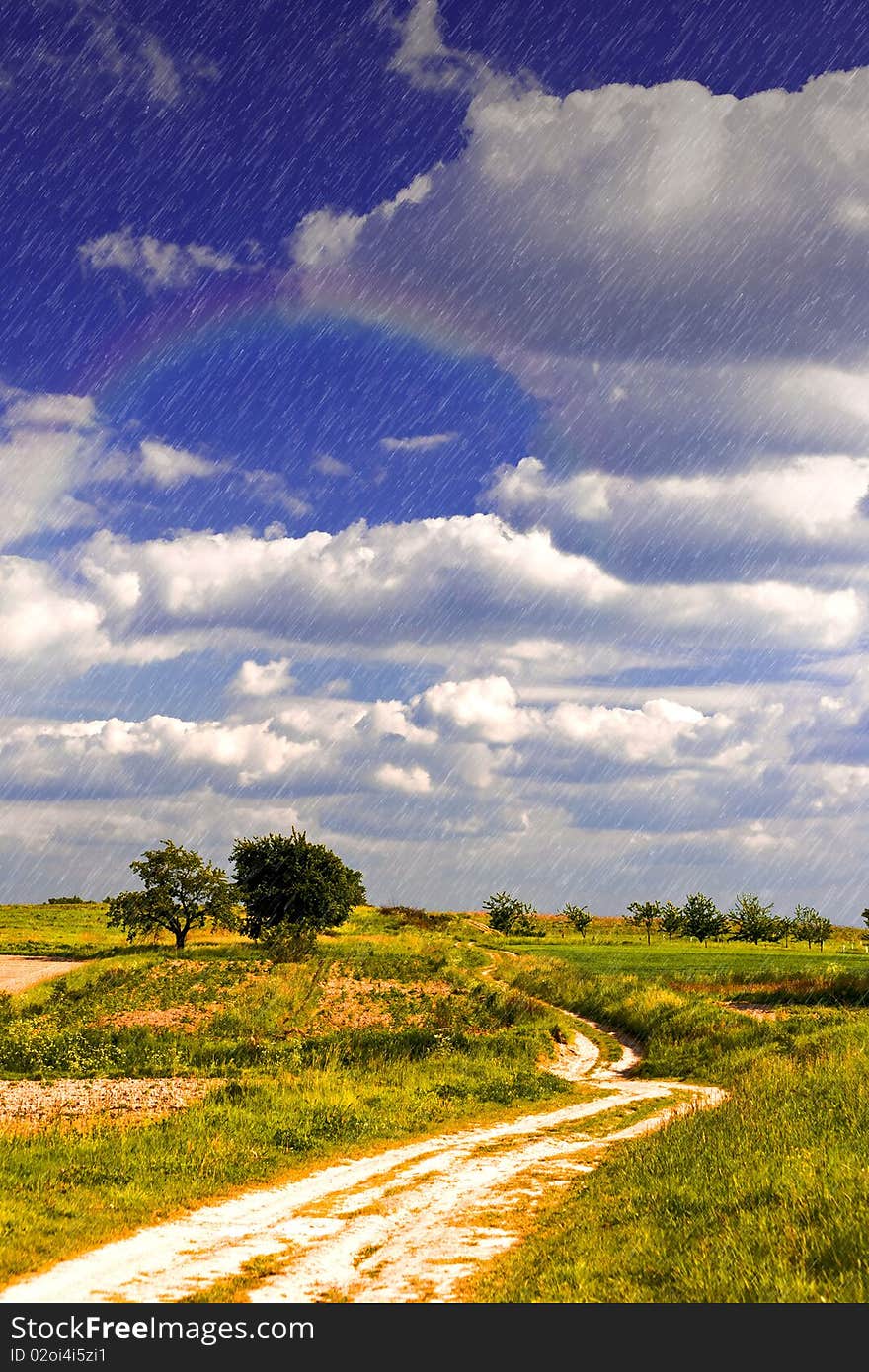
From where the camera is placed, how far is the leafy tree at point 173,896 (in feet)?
255

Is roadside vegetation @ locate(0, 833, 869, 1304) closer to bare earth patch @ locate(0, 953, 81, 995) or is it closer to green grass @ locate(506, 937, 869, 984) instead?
green grass @ locate(506, 937, 869, 984)

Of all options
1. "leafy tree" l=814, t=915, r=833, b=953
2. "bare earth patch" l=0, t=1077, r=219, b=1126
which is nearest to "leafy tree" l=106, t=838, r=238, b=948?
"bare earth patch" l=0, t=1077, r=219, b=1126

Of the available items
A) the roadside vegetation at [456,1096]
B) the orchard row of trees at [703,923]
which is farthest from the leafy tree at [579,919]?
the roadside vegetation at [456,1096]

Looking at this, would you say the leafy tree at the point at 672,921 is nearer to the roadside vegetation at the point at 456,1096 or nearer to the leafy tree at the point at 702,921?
the leafy tree at the point at 702,921

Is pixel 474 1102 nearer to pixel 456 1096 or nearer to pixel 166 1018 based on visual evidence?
pixel 456 1096

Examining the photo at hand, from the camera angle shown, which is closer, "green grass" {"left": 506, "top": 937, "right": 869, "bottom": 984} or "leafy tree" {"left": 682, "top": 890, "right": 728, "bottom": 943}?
"green grass" {"left": 506, "top": 937, "right": 869, "bottom": 984}

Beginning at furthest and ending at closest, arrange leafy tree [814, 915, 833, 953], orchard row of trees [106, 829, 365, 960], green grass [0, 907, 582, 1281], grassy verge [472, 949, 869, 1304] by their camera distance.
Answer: leafy tree [814, 915, 833, 953] → orchard row of trees [106, 829, 365, 960] → green grass [0, 907, 582, 1281] → grassy verge [472, 949, 869, 1304]

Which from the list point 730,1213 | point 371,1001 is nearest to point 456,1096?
point 730,1213

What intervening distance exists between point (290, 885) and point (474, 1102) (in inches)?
2329

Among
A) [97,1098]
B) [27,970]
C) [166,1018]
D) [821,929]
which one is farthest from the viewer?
[821,929]

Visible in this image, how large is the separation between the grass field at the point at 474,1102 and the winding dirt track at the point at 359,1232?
649 mm

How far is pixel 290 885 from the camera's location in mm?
83562

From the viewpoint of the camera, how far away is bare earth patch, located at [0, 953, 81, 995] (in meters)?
56.8
